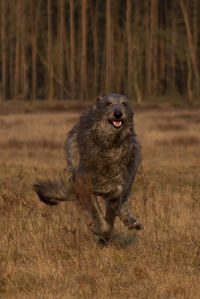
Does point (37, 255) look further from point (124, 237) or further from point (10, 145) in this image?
point (10, 145)

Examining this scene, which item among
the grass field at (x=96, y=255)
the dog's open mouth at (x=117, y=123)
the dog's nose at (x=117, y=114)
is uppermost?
Result: the dog's nose at (x=117, y=114)

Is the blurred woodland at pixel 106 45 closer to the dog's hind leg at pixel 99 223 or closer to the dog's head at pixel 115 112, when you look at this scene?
the dog's head at pixel 115 112

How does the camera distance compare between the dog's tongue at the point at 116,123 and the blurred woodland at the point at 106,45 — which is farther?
the blurred woodland at the point at 106,45

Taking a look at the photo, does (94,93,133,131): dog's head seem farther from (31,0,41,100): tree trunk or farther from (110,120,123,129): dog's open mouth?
(31,0,41,100): tree trunk

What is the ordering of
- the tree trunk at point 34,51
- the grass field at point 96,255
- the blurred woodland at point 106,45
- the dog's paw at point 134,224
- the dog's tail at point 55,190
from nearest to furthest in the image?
the grass field at point 96,255 → the dog's paw at point 134,224 → the dog's tail at point 55,190 → the blurred woodland at point 106,45 → the tree trunk at point 34,51

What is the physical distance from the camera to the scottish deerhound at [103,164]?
5949 mm

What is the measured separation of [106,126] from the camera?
236 inches

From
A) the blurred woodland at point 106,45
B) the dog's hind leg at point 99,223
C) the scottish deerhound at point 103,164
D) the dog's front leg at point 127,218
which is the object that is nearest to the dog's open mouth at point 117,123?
the scottish deerhound at point 103,164

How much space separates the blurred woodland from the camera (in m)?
48.7

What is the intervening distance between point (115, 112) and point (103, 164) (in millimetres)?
730

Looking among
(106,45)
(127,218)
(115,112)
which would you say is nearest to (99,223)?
(127,218)

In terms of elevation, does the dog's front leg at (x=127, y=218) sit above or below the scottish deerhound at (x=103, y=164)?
below

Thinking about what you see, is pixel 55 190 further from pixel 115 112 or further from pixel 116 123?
pixel 115 112

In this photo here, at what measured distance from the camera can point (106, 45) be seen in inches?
2095
